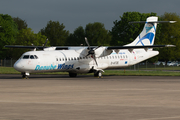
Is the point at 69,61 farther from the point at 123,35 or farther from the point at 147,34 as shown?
the point at 123,35

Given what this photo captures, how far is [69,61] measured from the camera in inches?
1288

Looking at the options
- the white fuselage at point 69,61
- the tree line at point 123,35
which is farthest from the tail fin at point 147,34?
the tree line at point 123,35

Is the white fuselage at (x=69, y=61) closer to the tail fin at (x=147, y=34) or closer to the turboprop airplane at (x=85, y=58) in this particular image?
the turboprop airplane at (x=85, y=58)

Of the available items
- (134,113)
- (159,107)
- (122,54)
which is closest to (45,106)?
(134,113)

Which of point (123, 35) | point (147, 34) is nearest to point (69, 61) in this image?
point (147, 34)

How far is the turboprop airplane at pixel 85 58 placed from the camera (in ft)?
98.0

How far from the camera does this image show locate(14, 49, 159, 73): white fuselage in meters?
29.6

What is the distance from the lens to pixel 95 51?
34188 mm

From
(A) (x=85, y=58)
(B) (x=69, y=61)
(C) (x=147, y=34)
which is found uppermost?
(C) (x=147, y=34)

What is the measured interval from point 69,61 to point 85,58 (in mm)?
2376

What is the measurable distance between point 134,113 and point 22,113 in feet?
12.1

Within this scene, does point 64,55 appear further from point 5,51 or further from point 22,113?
point 5,51

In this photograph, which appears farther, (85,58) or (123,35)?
(123,35)

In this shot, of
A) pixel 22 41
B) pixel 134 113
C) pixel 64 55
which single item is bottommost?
pixel 134 113
